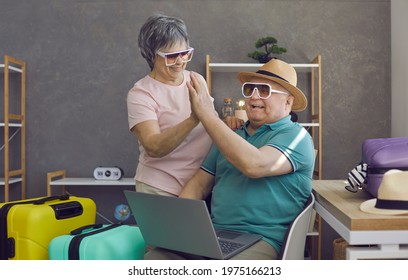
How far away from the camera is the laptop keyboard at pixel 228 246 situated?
123 centimetres

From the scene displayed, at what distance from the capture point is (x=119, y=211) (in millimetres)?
3320

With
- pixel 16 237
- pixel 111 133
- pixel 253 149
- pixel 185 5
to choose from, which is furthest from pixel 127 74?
pixel 253 149

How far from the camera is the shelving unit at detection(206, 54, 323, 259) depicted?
10.3 feet

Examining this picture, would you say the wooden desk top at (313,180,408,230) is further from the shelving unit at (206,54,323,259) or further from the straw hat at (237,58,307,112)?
the shelving unit at (206,54,323,259)

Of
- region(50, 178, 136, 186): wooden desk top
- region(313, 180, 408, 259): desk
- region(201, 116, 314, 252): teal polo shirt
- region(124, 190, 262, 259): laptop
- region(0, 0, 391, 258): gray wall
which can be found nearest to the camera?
region(313, 180, 408, 259): desk

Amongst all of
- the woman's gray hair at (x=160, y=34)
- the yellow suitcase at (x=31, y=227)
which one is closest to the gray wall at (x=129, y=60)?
the yellow suitcase at (x=31, y=227)

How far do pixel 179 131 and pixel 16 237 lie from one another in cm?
87

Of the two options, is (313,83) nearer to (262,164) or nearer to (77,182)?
(77,182)

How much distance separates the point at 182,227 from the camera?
1.17m

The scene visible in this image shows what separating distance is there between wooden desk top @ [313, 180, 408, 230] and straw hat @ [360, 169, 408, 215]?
1.0 inches

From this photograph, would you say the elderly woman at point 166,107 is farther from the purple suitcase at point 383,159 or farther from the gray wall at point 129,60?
the gray wall at point 129,60

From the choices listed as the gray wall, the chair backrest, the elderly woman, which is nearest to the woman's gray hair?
the elderly woman

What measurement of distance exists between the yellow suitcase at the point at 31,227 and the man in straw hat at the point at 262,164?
0.61 meters
